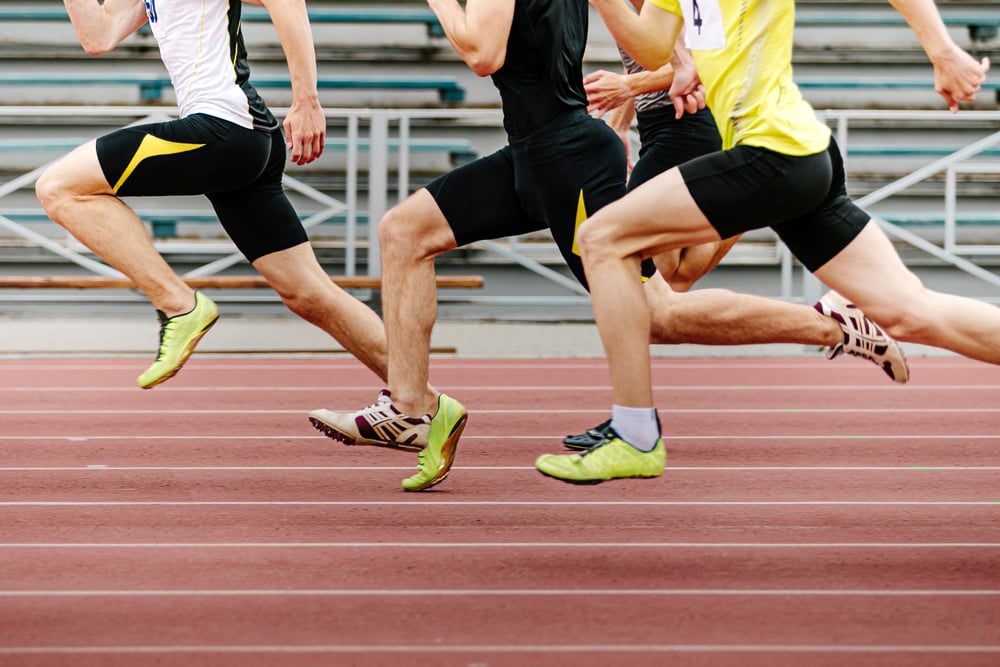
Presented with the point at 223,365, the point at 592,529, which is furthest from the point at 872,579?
the point at 223,365

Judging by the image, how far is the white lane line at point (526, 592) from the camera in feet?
12.3

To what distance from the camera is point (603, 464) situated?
4.09 metres

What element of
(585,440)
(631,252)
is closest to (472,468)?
(585,440)

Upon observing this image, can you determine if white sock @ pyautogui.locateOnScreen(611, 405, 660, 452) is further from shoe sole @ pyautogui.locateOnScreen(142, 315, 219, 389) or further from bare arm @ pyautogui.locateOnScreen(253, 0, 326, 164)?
shoe sole @ pyautogui.locateOnScreen(142, 315, 219, 389)

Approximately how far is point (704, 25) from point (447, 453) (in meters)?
1.66

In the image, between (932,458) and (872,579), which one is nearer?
(872,579)

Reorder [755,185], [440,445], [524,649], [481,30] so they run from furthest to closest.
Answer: [440,445] → [481,30] → [755,185] → [524,649]

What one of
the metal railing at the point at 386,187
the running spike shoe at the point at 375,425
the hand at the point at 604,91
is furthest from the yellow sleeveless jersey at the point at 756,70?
the metal railing at the point at 386,187

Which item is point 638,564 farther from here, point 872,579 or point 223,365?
point 223,365

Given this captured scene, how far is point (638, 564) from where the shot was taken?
4078 mm

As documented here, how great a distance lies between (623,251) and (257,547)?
129cm

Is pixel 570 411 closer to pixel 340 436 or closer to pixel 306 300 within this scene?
pixel 306 300

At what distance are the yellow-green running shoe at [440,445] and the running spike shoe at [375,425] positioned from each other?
0.05m

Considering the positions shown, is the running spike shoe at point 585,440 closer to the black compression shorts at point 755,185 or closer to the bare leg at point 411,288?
the bare leg at point 411,288
